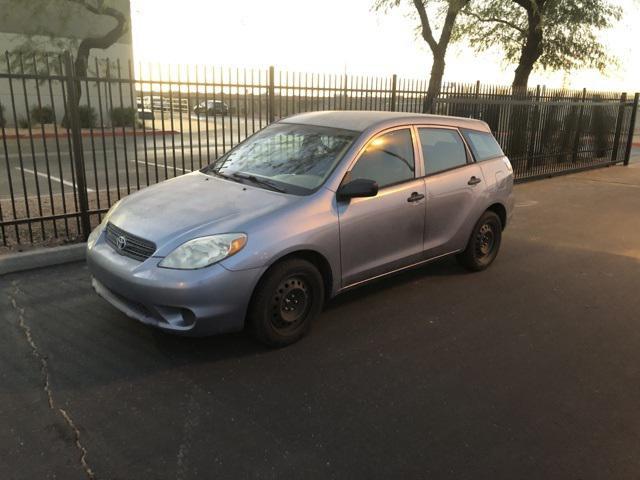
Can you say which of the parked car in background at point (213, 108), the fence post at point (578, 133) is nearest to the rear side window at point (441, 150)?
the parked car in background at point (213, 108)

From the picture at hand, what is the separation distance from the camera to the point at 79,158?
6043 millimetres

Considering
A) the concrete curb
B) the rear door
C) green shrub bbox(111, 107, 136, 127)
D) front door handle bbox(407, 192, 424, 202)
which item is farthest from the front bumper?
green shrub bbox(111, 107, 136, 127)

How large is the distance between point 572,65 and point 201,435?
704 inches

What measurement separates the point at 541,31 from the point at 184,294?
14.6 metres

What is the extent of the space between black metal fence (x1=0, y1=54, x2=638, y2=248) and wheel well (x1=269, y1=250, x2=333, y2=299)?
9.51 feet

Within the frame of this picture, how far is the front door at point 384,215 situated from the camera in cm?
428

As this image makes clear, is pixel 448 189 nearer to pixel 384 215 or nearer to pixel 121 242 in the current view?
pixel 384 215

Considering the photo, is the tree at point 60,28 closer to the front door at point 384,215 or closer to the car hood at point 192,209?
the car hood at point 192,209

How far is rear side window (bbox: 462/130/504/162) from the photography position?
18.4 feet

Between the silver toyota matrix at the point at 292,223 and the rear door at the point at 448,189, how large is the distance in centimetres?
1

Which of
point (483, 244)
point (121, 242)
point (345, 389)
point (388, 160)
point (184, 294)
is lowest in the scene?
point (345, 389)

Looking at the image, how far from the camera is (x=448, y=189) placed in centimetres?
511

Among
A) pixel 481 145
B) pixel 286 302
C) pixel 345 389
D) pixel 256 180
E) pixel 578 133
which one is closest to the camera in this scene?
pixel 345 389

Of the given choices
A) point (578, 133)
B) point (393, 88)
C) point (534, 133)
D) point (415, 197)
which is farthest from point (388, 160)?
point (578, 133)
